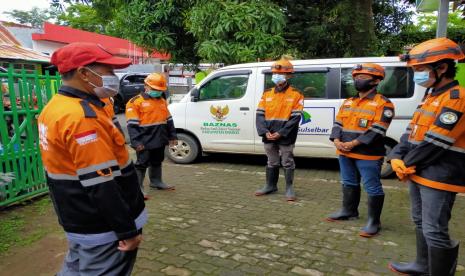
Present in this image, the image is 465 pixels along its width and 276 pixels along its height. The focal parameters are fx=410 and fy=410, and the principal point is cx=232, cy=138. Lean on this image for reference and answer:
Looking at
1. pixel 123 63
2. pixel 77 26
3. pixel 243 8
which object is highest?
pixel 77 26

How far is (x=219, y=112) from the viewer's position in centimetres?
744

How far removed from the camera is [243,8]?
27.4 ft

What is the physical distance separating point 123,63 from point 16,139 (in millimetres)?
3408

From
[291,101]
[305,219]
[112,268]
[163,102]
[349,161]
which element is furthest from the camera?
[163,102]

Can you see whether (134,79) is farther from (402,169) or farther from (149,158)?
(402,169)

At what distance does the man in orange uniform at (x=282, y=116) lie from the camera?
5312 mm

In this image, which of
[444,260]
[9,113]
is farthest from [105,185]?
[9,113]

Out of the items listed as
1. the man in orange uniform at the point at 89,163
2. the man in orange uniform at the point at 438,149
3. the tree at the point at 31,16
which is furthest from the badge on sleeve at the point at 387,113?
the tree at the point at 31,16

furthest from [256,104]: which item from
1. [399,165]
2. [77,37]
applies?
[77,37]

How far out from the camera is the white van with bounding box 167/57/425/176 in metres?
6.35

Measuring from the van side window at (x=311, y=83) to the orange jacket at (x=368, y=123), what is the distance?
8.03 feet

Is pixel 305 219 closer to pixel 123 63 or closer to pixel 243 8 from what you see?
pixel 123 63

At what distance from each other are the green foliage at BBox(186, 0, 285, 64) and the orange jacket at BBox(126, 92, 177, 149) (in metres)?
3.12

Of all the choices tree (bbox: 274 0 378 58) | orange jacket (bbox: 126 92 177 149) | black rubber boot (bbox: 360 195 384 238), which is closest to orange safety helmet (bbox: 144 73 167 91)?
orange jacket (bbox: 126 92 177 149)
